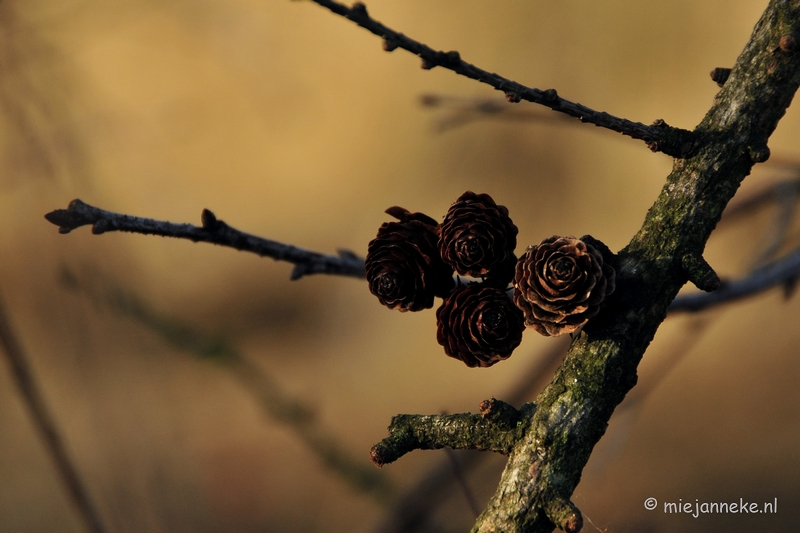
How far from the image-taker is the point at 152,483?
87cm

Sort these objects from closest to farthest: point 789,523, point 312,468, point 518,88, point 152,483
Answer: point 518,88 → point 152,483 → point 789,523 → point 312,468

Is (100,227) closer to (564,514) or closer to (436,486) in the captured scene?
(564,514)

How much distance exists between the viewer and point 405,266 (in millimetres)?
471

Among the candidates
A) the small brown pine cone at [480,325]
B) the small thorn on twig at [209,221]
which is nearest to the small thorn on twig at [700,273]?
the small brown pine cone at [480,325]

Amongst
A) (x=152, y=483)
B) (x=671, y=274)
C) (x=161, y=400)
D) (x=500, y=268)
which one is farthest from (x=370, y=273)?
(x=161, y=400)

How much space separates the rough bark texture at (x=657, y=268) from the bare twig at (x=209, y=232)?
264mm

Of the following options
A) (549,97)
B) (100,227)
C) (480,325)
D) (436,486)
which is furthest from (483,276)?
(436,486)

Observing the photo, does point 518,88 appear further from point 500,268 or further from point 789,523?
point 789,523

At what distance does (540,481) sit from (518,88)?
0.76 feet

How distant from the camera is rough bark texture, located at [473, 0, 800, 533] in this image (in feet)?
1.29

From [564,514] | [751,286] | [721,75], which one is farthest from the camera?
[751,286]

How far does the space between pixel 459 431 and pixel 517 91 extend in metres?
0.22

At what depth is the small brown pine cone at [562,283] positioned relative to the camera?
404 mm

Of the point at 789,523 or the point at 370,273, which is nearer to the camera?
the point at 370,273
